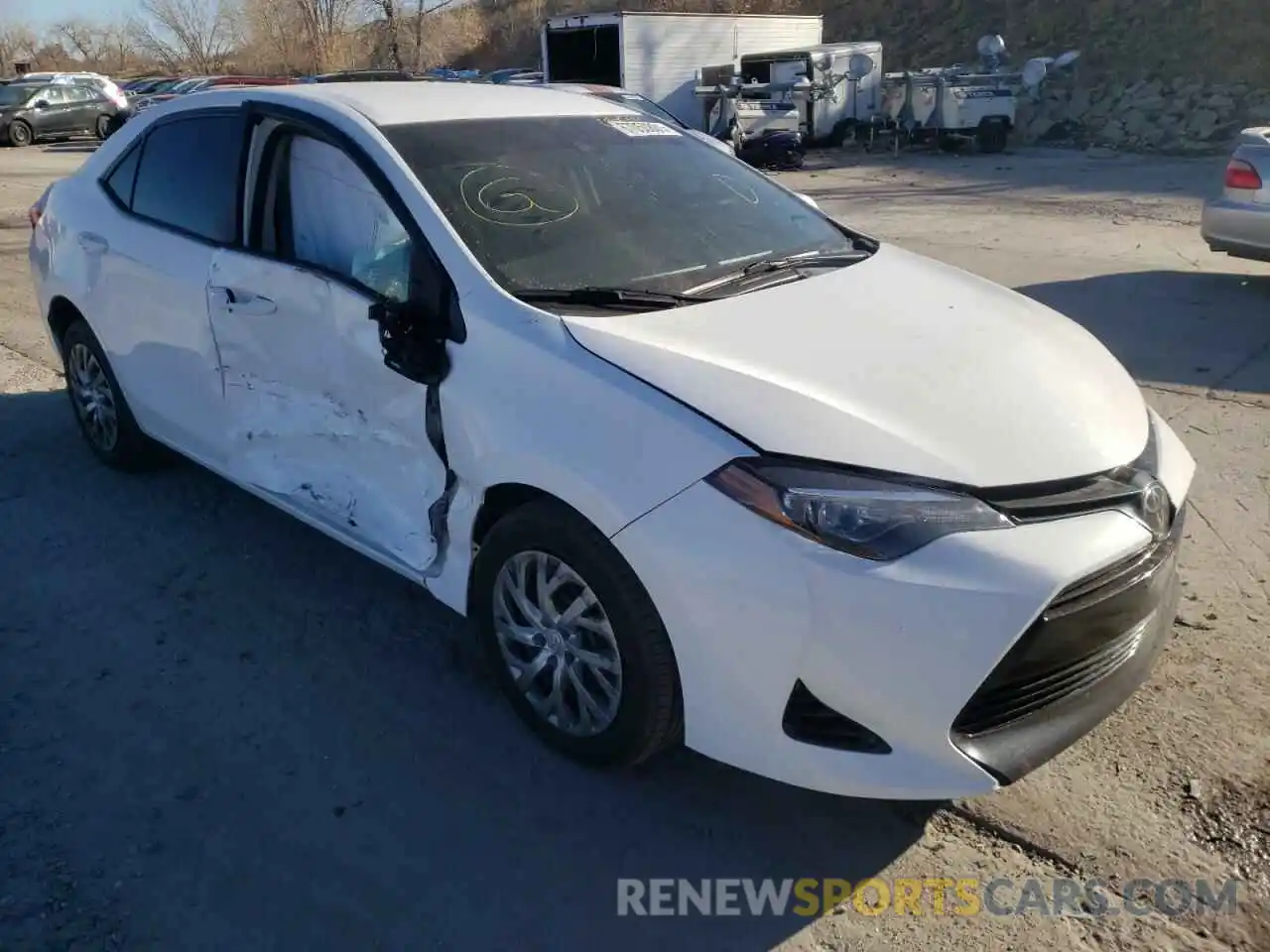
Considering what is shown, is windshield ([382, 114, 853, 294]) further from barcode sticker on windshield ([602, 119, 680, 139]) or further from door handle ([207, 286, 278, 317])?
door handle ([207, 286, 278, 317])

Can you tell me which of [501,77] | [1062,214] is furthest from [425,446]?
[501,77]

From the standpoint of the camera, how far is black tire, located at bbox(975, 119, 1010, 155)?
2238 centimetres

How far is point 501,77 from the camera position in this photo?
87.0 feet

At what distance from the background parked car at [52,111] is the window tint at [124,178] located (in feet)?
86.4

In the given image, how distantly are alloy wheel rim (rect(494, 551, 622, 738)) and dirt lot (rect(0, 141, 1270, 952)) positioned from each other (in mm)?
187

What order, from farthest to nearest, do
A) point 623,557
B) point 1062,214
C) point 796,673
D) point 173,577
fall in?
1. point 1062,214
2. point 173,577
3. point 623,557
4. point 796,673

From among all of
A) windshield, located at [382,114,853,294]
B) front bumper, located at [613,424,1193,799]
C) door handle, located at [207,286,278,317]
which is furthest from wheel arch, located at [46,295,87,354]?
front bumper, located at [613,424,1193,799]

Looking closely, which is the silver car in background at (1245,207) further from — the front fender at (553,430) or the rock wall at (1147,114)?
the rock wall at (1147,114)

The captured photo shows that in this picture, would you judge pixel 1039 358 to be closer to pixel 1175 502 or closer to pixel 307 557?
pixel 1175 502

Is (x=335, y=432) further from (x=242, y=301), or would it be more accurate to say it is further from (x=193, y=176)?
(x=193, y=176)

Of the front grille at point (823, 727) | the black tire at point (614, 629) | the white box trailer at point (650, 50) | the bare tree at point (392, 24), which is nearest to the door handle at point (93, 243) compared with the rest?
the black tire at point (614, 629)

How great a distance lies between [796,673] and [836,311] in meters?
1.21

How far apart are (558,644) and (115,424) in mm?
3055

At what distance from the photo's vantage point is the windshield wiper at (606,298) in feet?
10.2
